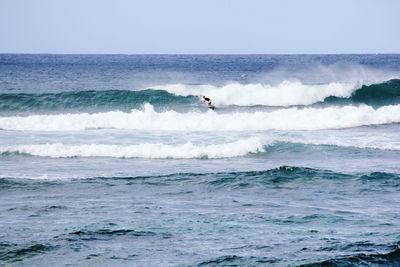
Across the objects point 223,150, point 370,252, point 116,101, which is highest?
point 116,101

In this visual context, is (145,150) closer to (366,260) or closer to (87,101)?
(366,260)

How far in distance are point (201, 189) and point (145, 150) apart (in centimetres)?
547

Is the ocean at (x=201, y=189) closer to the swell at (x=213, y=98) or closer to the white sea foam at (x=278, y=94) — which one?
the swell at (x=213, y=98)

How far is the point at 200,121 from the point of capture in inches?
957

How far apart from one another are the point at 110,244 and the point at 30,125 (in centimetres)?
1693

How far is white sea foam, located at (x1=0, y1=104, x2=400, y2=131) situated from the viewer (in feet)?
78.8

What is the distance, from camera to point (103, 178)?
14.0 meters

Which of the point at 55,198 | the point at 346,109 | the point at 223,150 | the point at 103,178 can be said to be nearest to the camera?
the point at 55,198

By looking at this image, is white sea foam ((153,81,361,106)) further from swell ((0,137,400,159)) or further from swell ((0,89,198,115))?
swell ((0,137,400,159))

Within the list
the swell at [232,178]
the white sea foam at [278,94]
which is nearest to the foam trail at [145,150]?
the swell at [232,178]

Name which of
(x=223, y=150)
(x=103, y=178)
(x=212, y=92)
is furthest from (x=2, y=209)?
(x=212, y=92)

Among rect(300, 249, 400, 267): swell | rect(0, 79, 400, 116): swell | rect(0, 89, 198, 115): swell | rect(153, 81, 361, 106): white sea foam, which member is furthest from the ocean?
rect(153, 81, 361, 106): white sea foam

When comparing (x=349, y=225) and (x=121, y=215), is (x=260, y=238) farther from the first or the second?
(x=121, y=215)

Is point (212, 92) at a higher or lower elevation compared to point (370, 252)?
higher
